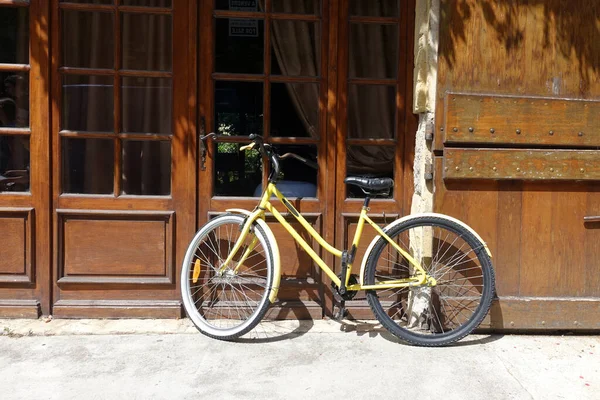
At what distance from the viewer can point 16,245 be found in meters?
3.99

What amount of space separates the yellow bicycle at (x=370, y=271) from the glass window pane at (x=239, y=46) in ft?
2.02

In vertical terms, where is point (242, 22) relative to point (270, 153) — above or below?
above

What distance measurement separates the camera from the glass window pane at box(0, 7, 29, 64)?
12.9 ft

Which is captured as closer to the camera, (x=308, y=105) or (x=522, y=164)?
(x=522, y=164)

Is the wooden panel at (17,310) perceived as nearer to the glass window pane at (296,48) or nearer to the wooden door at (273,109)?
the wooden door at (273,109)

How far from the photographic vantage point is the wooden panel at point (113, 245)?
4.04m

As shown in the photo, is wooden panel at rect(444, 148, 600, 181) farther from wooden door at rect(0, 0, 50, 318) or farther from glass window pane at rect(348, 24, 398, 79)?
wooden door at rect(0, 0, 50, 318)

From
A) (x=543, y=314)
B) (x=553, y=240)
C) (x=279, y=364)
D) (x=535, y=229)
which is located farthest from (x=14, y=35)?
(x=543, y=314)

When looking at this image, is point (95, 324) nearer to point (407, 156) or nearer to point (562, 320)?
point (407, 156)

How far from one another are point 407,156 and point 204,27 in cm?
168

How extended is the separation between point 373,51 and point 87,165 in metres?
2.17

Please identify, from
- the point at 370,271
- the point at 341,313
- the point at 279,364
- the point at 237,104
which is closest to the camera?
the point at 279,364

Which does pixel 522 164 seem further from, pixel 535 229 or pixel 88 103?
pixel 88 103

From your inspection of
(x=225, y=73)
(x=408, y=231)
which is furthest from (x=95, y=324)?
(x=408, y=231)
